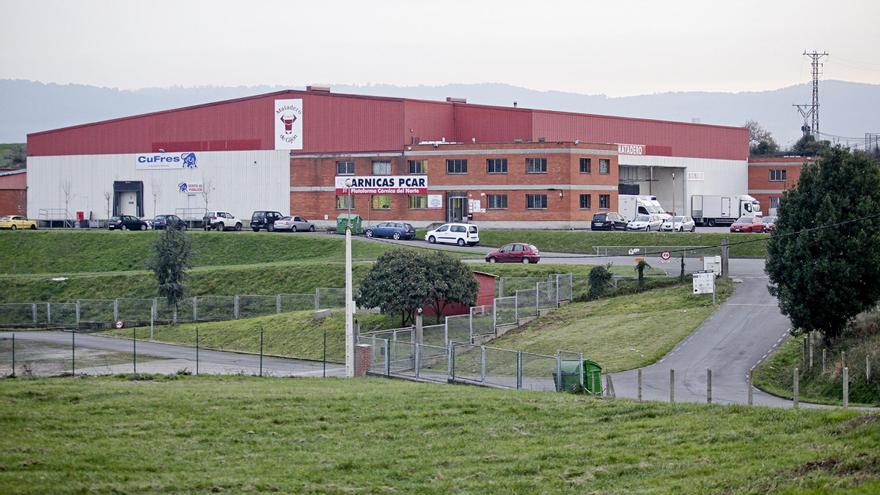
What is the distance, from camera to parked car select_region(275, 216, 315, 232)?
8994 cm

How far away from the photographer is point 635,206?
92.4m

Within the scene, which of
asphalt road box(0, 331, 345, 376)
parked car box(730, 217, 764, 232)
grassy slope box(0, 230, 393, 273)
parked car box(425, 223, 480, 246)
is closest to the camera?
asphalt road box(0, 331, 345, 376)

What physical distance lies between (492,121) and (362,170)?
37.6 feet

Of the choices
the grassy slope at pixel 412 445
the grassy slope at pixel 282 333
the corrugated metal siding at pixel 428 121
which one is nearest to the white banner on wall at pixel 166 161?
the corrugated metal siding at pixel 428 121

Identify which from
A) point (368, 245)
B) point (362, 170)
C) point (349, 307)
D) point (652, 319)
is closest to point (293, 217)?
point (362, 170)

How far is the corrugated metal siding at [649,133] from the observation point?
9381 centimetres

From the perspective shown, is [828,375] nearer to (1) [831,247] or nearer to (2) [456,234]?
(1) [831,247]

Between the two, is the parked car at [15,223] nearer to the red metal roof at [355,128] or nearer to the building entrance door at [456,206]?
the red metal roof at [355,128]

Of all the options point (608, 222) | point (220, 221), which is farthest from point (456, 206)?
point (220, 221)

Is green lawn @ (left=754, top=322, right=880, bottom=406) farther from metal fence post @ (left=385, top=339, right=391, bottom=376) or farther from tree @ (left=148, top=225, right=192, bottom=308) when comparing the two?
tree @ (left=148, top=225, right=192, bottom=308)

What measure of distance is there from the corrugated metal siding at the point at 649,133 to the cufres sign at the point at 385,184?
395 inches

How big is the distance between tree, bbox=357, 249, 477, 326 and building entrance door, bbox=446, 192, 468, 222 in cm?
3955

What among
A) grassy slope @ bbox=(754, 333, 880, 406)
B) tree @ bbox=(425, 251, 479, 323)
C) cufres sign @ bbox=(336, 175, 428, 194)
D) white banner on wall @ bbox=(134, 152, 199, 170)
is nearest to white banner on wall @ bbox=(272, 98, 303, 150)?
cufres sign @ bbox=(336, 175, 428, 194)

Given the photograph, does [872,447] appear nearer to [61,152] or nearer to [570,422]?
[570,422]
